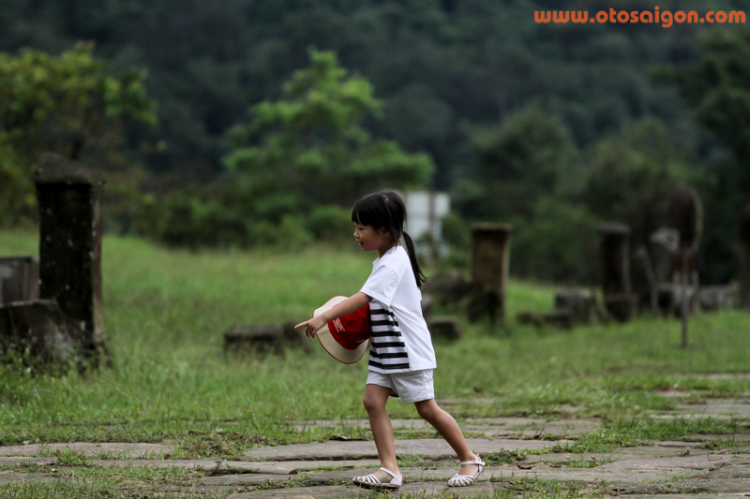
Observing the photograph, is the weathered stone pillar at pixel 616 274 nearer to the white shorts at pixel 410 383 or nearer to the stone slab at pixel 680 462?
the stone slab at pixel 680 462

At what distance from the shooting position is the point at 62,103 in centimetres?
1859

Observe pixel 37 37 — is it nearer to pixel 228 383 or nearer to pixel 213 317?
pixel 213 317

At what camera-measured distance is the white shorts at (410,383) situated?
12.9 feet

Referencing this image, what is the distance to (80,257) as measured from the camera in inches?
280

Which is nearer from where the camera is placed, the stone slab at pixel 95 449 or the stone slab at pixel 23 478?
the stone slab at pixel 23 478

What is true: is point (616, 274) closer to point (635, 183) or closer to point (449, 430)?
point (449, 430)

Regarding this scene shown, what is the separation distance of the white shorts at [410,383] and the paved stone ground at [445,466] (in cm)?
37

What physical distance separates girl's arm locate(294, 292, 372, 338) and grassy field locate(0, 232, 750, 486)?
3.50 feet

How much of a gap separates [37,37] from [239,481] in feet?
143

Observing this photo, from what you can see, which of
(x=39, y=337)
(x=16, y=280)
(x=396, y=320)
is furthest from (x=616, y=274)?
(x=396, y=320)

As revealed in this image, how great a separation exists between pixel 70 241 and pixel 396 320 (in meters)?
4.05

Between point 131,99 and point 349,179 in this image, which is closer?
point 131,99

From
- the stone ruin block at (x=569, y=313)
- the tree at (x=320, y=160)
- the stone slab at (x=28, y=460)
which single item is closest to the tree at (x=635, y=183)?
the tree at (x=320, y=160)

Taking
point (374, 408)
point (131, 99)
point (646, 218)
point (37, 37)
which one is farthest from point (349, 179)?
point (374, 408)
